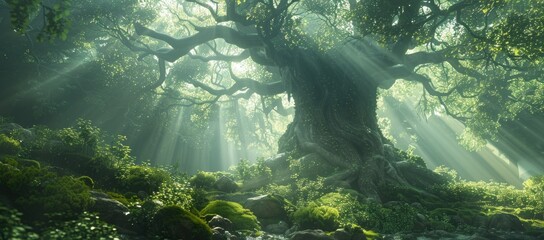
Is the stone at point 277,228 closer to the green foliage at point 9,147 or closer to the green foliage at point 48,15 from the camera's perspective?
the green foliage at point 48,15

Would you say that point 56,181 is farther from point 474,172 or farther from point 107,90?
point 474,172

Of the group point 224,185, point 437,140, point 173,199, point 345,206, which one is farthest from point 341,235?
point 437,140

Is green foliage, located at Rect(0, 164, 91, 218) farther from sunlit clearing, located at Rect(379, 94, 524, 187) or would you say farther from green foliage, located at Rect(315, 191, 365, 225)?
sunlit clearing, located at Rect(379, 94, 524, 187)

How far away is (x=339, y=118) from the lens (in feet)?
69.5

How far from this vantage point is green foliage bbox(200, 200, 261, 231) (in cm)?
1018

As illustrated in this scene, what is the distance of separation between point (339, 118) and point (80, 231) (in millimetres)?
16683

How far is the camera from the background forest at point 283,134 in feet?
26.5

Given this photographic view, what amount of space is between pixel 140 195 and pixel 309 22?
2415 centimetres

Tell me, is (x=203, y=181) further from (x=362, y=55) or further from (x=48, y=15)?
(x=362, y=55)

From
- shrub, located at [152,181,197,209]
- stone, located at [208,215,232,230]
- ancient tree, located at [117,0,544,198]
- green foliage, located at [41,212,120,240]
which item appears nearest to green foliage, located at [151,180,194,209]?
shrub, located at [152,181,197,209]

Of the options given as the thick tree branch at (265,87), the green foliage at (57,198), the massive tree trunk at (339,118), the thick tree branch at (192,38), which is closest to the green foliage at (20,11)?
→ the green foliage at (57,198)

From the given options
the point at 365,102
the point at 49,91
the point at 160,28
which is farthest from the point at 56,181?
the point at 160,28

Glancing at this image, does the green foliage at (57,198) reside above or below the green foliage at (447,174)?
above

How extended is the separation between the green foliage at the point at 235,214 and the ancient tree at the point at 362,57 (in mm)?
6898
